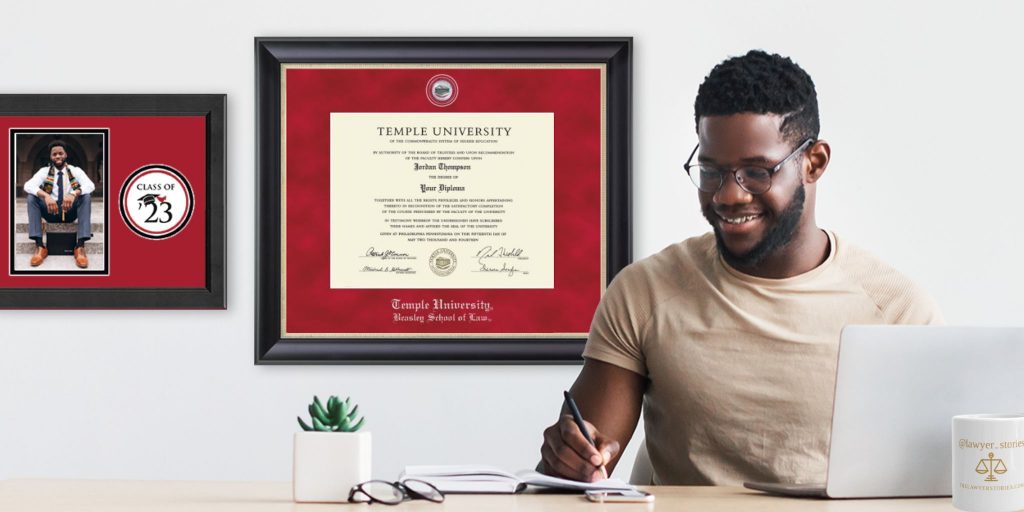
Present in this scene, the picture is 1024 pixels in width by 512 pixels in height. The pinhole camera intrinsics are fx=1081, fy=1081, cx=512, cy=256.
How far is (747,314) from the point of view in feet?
6.34

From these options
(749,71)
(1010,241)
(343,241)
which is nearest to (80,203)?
(343,241)

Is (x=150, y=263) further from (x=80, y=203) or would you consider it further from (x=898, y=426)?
(x=898, y=426)

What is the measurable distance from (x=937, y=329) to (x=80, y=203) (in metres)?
2.12

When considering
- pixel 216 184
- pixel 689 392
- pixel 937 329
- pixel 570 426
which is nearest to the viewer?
pixel 937 329

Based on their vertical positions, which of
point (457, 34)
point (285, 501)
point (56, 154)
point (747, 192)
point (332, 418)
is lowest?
point (285, 501)

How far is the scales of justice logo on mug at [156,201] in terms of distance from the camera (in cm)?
271

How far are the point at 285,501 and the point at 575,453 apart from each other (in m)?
0.44

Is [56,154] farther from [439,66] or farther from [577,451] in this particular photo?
[577,451]

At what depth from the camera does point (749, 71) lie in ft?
6.43

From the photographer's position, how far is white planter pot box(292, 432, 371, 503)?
1429 mm
